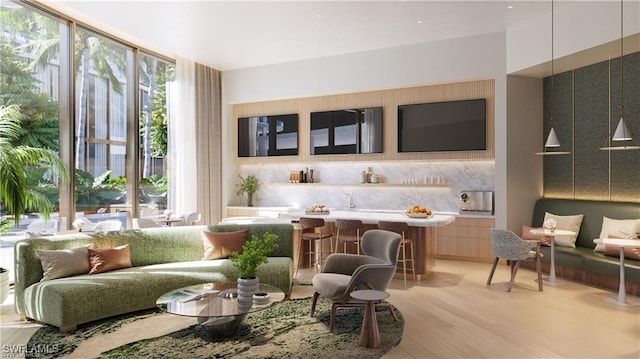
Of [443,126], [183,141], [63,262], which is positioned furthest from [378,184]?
[63,262]

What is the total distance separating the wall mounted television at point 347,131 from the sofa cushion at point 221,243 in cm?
352

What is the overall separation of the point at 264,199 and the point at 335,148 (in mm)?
2135

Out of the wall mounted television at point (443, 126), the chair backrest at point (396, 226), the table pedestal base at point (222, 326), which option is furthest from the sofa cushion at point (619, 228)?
the table pedestal base at point (222, 326)

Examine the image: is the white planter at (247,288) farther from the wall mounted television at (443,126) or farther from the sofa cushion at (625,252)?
the wall mounted television at (443,126)

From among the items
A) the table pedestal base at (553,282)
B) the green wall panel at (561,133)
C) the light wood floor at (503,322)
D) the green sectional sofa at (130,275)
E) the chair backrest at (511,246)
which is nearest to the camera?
the light wood floor at (503,322)

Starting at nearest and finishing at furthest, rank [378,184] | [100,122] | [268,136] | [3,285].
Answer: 1. [3,285]
2. [100,122]
3. [378,184]
4. [268,136]

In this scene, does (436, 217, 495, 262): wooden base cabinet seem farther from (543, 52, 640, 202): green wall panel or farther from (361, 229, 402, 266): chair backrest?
(361, 229, 402, 266): chair backrest

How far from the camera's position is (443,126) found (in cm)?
756

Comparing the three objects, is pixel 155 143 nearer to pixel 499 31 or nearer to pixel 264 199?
pixel 264 199

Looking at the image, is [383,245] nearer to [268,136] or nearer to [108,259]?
[108,259]

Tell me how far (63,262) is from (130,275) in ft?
2.16

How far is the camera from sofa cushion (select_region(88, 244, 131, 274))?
463 cm

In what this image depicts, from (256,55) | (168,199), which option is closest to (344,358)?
(168,199)

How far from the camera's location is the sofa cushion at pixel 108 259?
463cm
